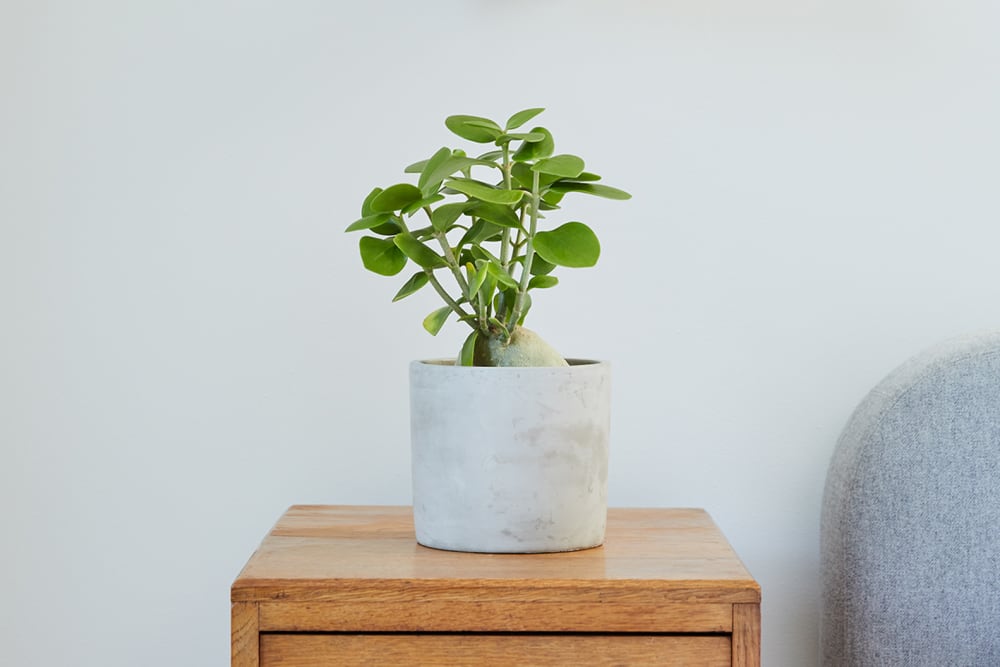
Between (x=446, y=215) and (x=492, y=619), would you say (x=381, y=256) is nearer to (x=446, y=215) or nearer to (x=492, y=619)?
(x=446, y=215)

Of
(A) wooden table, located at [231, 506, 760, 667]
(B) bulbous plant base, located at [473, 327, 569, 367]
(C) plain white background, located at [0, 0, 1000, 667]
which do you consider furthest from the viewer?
(C) plain white background, located at [0, 0, 1000, 667]

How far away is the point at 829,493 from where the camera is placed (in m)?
1.09

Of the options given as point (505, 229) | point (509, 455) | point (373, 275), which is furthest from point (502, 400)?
point (373, 275)

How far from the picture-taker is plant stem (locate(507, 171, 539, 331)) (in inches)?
33.0

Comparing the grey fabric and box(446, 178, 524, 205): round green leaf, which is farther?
the grey fabric

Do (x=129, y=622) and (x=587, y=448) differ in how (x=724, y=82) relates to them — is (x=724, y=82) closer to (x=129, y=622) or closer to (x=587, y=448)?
(x=587, y=448)

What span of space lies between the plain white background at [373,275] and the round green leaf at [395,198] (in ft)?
1.12

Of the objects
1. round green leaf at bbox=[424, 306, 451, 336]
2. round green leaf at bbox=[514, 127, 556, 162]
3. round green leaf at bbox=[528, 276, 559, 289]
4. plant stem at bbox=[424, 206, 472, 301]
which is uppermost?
round green leaf at bbox=[514, 127, 556, 162]

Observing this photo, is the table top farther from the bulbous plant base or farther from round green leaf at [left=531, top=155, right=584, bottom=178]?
round green leaf at [left=531, top=155, right=584, bottom=178]

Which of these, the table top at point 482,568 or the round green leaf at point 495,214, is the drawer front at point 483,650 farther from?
the round green leaf at point 495,214

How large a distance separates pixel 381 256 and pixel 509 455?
21 cm

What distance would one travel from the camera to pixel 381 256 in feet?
2.83

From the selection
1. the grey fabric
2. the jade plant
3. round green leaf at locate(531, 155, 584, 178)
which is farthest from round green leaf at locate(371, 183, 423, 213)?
the grey fabric

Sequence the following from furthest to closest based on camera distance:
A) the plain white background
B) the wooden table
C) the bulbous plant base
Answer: the plain white background, the bulbous plant base, the wooden table
